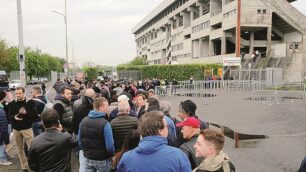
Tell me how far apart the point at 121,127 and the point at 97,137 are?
40cm

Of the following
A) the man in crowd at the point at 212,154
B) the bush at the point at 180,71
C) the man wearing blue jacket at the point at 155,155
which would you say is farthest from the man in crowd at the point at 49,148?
the bush at the point at 180,71

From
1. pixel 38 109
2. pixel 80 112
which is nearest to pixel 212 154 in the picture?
pixel 80 112

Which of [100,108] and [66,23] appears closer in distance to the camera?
[100,108]

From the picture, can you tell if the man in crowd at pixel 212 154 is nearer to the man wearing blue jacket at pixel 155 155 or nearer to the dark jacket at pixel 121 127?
the man wearing blue jacket at pixel 155 155

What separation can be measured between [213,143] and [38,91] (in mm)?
5892

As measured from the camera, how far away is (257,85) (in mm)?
31047

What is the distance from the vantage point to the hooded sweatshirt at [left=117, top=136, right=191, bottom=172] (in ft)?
9.57

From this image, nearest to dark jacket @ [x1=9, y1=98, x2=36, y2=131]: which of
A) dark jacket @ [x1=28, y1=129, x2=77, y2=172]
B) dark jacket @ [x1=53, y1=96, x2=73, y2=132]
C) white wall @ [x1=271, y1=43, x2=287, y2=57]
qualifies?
dark jacket @ [x1=53, y1=96, x2=73, y2=132]

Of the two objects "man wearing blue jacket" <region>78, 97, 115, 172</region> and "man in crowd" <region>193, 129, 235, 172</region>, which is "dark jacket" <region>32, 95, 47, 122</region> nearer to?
"man wearing blue jacket" <region>78, 97, 115, 172</region>

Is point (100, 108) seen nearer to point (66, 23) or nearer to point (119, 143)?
point (119, 143)

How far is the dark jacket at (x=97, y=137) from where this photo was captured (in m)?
4.82

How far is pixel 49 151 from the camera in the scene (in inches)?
166


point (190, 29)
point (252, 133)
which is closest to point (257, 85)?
point (252, 133)

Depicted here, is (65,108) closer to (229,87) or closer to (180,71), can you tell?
(229,87)
